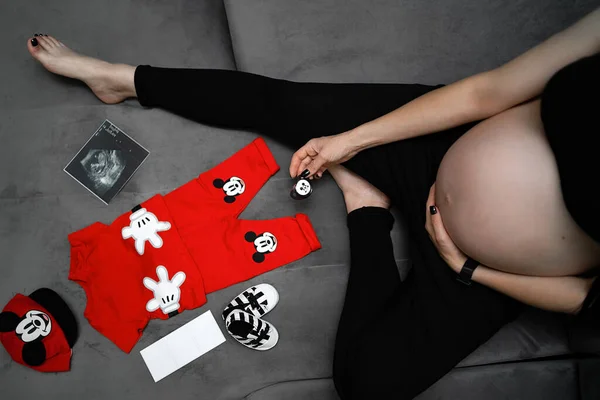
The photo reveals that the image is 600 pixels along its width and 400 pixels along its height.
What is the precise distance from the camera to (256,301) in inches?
43.9

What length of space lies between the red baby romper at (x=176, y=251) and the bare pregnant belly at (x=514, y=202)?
427mm

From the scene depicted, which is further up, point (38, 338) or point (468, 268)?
point (38, 338)

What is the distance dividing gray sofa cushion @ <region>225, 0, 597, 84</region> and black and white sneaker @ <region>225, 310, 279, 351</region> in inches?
26.0

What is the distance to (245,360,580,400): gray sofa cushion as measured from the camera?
1080 mm

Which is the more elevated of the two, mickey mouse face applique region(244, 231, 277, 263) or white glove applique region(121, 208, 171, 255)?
white glove applique region(121, 208, 171, 255)

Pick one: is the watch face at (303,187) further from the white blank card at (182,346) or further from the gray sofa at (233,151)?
the white blank card at (182,346)

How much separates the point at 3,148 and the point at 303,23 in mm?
904

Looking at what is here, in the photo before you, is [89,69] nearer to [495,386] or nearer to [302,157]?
[302,157]

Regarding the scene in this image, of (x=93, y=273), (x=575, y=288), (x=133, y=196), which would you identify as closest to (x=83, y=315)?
(x=93, y=273)

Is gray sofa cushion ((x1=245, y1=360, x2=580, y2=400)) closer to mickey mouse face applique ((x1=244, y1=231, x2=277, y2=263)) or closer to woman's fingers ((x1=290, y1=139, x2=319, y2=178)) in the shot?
mickey mouse face applique ((x1=244, y1=231, x2=277, y2=263))

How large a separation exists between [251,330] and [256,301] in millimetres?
74

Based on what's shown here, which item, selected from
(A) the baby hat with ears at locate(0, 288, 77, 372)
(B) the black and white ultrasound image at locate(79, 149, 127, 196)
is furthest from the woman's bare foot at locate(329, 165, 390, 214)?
(A) the baby hat with ears at locate(0, 288, 77, 372)

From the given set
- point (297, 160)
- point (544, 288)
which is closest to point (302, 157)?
point (297, 160)

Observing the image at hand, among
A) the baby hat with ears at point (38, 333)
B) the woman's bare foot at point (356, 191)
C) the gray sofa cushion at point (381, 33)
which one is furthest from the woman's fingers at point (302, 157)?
the baby hat with ears at point (38, 333)
